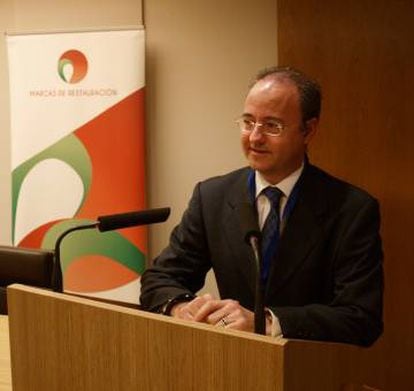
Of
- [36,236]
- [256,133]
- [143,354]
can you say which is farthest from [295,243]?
[36,236]

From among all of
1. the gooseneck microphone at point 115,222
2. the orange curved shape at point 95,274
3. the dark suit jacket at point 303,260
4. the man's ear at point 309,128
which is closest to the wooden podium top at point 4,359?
the gooseneck microphone at point 115,222

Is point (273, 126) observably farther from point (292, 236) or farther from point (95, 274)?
point (95, 274)

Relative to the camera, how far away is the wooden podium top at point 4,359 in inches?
57.3

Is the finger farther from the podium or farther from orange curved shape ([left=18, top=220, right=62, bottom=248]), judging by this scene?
orange curved shape ([left=18, top=220, right=62, bottom=248])

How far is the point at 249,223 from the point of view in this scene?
121 centimetres

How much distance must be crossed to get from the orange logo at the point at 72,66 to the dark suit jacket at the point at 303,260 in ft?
6.37

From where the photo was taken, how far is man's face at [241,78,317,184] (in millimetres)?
1612

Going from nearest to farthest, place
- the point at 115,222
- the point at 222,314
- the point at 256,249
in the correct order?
the point at 256,249, the point at 222,314, the point at 115,222

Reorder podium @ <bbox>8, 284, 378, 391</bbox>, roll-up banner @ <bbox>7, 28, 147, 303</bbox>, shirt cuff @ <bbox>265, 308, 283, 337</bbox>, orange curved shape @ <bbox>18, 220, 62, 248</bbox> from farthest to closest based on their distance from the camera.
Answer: orange curved shape @ <bbox>18, 220, 62, 248</bbox> → roll-up banner @ <bbox>7, 28, 147, 303</bbox> → shirt cuff @ <bbox>265, 308, 283, 337</bbox> → podium @ <bbox>8, 284, 378, 391</bbox>

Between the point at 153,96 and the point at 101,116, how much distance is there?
0.37 metres

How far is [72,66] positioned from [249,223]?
264cm

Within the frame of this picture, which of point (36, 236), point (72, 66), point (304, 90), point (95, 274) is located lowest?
point (95, 274)

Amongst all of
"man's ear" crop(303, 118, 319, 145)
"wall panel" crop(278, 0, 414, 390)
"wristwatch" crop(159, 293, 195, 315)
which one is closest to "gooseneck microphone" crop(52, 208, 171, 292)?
"wristwatch" crop(159, 293, 195, 315)

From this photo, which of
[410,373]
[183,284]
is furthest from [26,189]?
[410,373]
